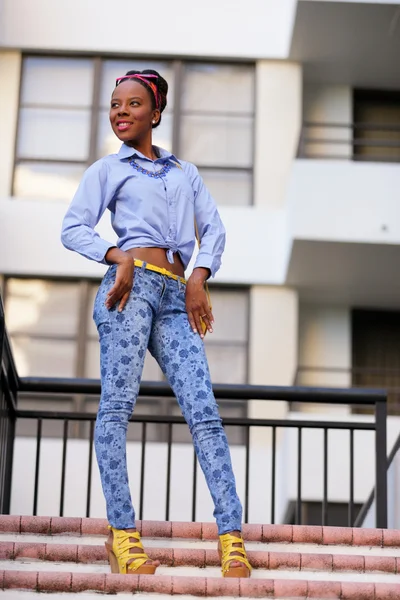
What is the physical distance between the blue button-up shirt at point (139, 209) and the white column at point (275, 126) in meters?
10.0

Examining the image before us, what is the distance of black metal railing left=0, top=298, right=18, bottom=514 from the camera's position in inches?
271

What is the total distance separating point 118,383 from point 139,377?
0.34ft

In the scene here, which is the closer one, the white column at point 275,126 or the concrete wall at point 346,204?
the concrete wall at point 346,204

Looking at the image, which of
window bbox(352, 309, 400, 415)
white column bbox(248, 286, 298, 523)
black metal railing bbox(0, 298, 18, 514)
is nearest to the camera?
black metal railing bbox(0, 298, 18, 514)

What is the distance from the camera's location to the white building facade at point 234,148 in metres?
15.1

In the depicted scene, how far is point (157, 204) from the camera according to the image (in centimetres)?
529

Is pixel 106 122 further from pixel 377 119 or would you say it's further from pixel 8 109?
pixel 377 119

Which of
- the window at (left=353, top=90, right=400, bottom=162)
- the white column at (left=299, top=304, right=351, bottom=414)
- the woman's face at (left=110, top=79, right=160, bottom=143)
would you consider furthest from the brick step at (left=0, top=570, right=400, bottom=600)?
the window at (left=353, top=90, right=400, bottom=162)

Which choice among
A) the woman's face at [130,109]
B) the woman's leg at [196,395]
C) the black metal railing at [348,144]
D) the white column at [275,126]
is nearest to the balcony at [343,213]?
the white column at [275,126]

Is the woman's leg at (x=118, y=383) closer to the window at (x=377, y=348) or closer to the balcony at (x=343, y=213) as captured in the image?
the balcony at (x=343, y=213)

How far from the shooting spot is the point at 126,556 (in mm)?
4867

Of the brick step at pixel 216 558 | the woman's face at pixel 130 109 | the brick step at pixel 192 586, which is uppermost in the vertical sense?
the woman's face at pixel 130 109

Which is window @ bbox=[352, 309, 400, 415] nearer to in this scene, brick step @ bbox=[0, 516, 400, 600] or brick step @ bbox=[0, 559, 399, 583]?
brick step @ bbox=[0, 516, 400, 600]

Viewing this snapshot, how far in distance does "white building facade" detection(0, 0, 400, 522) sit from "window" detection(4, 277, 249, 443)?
17 millimetres
